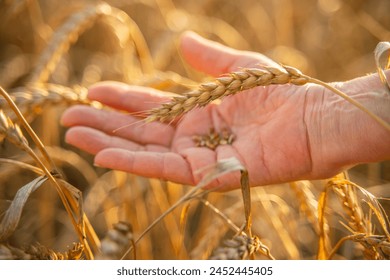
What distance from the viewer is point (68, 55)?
2705mm

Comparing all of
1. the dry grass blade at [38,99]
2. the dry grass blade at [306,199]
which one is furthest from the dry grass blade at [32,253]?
the dry grass blade at [306,199]

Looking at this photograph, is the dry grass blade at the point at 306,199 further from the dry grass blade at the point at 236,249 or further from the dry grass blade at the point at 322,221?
the dry grass blade at the point at 236,249

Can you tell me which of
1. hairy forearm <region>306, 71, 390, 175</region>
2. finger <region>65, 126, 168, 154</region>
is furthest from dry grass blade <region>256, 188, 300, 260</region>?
finger <region>65, 126, 168, 154</region>

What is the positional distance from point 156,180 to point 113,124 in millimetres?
287

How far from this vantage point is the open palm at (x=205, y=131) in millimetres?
1264

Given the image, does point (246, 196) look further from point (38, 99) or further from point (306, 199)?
point (38, 99)

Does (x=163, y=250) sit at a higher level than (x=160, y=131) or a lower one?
lower

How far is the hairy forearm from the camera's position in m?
1.09

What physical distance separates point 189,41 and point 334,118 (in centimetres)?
73

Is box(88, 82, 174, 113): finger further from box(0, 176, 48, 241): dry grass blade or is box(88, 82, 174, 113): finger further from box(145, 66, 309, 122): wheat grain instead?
box(0, 176, 48, 241): dry grass blade

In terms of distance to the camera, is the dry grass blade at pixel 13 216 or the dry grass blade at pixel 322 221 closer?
the dry grass blade at pixel 13 216

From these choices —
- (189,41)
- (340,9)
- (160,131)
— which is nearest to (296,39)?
(340,9)

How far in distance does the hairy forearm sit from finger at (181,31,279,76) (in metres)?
0.35
